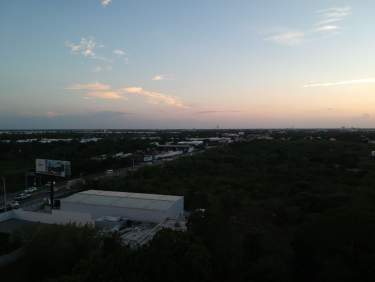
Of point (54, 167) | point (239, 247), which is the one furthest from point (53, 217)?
point (239, 247)

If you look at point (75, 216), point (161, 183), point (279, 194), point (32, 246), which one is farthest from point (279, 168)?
point (32, 246)

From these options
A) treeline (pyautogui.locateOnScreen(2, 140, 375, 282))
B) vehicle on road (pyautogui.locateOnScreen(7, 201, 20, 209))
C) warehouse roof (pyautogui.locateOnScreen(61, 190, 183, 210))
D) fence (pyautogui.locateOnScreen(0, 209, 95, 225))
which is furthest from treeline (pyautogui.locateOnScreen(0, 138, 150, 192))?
treeline (pyautogui.locateOnScreen(2, 140, 375, 282))

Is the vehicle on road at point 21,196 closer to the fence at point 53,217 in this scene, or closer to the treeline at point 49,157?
the treeline at point 49,157

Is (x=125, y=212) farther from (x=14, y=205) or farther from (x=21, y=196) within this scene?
(x=21, y=196)

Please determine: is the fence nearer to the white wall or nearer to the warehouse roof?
the white wall

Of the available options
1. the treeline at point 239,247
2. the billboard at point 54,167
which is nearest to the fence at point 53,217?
the billboard at point 54,167
